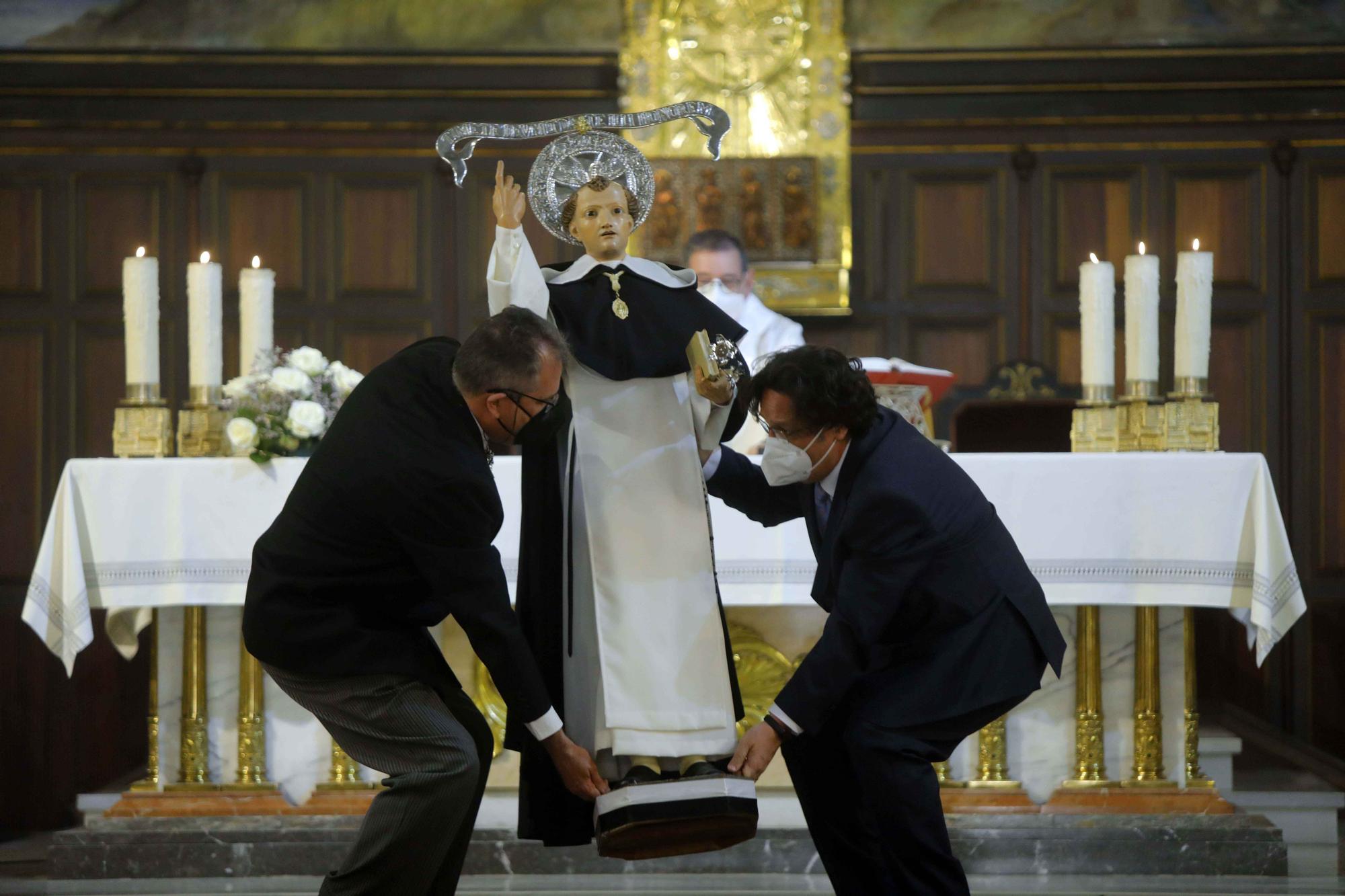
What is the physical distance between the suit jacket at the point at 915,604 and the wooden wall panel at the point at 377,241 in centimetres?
446

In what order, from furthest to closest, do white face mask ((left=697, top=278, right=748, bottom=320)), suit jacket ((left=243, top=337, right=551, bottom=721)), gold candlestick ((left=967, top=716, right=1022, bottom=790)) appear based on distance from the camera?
1. white face mask ((left=697, top=278, right=748, bottom=320))
2. gold candlestick ((left=967, top=716, right=1022, bottom=790))
3. suit jacket ((left=243, top=337, right=551, bottom=721))

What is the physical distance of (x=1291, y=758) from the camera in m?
5.84

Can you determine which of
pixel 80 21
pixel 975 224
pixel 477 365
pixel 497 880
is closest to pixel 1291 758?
pixel 975 224

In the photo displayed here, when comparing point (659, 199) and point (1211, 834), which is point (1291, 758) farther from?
point (659, 199)

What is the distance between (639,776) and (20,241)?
5243mm

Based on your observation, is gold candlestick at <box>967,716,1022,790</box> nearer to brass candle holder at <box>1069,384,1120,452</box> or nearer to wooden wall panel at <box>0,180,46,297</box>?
brass candle holder at <box>1069,384,1120,452</box>

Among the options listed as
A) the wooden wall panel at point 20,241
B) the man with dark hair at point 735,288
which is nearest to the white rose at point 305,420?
the man with dark hair at point 735,288

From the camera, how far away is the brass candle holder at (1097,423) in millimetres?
4441

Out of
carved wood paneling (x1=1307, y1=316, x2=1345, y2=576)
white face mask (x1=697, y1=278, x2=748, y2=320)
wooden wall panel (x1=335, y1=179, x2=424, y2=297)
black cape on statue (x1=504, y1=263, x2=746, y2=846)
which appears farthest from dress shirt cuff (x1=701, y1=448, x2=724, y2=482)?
carved wood paneling (x1=1307, y1=316, x2=1345, y2=576)

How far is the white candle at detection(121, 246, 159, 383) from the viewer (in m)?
4.43

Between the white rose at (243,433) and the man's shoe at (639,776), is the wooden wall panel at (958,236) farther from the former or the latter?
the man's shoe at (639,776)

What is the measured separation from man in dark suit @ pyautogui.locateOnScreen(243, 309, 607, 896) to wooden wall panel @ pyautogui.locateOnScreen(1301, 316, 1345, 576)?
505 cm

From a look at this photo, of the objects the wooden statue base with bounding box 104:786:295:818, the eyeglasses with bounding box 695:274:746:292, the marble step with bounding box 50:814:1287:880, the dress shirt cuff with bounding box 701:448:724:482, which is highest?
the eyeglasses with bounding box 695:274:746:292

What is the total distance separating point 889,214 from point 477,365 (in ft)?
15.2
